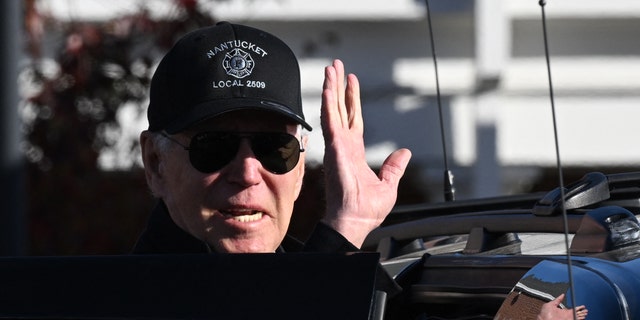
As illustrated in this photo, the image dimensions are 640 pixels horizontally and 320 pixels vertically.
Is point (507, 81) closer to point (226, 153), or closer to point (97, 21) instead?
point (97, 21)

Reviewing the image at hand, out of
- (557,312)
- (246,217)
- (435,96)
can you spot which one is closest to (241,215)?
(246,217)

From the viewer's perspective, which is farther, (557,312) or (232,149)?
(232,149)

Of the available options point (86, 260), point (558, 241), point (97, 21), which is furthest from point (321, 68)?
point (86, 260)

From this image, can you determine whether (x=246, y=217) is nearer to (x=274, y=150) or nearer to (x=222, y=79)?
(x=274, y=150)

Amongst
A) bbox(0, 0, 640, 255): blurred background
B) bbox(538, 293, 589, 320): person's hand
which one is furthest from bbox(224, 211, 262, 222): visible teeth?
bbox(0, 0, 640, 255): blurred background

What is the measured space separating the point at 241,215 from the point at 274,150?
4.9 inches

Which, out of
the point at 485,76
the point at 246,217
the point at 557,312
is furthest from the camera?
the point at 485,76

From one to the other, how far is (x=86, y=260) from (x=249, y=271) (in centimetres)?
25

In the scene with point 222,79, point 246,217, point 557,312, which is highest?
point 222,79

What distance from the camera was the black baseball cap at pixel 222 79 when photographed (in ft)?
8.09

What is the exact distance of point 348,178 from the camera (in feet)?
7.74

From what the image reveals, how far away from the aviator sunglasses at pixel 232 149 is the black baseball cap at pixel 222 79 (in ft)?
0.12

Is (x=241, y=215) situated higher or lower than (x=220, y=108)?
lower

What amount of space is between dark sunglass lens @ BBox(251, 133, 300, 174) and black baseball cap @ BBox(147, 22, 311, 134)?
0.04 metres
